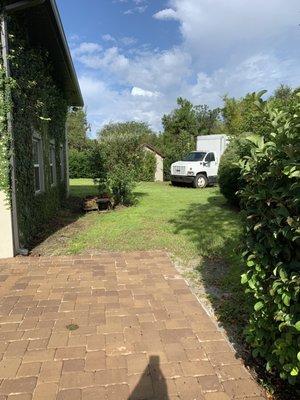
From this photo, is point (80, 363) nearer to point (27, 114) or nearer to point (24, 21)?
point (27, 114)

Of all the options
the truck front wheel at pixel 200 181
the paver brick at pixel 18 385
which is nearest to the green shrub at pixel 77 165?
the truck front wheel at pixel 200 181

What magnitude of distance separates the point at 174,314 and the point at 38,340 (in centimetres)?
143

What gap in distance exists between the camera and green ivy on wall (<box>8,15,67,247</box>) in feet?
20.0

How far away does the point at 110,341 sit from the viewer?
3193 millimetres

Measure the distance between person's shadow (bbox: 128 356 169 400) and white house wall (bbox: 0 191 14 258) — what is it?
3691 mm

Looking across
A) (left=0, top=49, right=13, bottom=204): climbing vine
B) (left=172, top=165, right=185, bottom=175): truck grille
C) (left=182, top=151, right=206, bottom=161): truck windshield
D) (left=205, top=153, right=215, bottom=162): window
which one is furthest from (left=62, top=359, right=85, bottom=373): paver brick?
(left=205, top=153, right=215, bottom=162): window

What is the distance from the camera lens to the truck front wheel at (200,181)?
18.6m

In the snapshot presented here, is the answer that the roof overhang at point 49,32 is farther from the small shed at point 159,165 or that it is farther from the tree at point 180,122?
the tree at point 180,122

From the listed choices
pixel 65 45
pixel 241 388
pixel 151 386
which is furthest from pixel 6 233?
pixel 65 45

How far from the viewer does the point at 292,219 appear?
6.68 feet

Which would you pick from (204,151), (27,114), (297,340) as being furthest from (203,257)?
(204,151)

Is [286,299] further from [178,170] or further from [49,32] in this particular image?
[178,170]

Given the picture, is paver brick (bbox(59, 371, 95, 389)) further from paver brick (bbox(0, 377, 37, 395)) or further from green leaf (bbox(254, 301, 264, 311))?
green leaf (bbox(254, 301, 264, 311))

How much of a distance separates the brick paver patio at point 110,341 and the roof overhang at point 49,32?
14.1 feet
